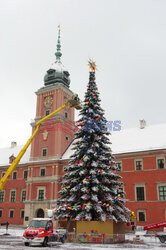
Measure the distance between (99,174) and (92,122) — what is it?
14.8ft

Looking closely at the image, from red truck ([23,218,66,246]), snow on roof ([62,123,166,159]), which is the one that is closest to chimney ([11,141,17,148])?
snow on roof ([62,123,166,159])

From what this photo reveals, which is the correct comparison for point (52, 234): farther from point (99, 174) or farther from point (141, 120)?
point (141, 120)

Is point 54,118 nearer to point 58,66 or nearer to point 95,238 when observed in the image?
point 58,66

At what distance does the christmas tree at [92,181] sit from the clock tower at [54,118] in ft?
63.5

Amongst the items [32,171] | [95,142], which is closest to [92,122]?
[95,142]

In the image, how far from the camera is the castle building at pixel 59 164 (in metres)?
32.2

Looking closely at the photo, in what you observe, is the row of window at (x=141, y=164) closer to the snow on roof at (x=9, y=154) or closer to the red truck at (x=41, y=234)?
the red truck at (x=41, y=234)

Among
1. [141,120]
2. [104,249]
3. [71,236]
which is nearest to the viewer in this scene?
[104,249]

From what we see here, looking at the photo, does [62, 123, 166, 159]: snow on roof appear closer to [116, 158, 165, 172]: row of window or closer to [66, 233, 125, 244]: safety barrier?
[116, 158, 165, 172]: row of window

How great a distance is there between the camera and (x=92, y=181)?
19.6 metres

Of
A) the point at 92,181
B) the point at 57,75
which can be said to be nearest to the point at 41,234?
the point at 92,181

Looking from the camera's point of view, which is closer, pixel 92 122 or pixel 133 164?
pixel 92 122

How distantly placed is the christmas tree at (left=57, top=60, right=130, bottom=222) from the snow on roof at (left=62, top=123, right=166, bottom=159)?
1392 centimetres

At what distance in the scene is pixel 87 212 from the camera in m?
18.7
